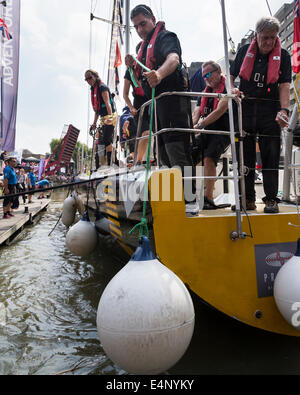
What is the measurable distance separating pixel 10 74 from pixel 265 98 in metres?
8.56

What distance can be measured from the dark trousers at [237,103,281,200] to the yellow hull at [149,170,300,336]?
0.56 meters

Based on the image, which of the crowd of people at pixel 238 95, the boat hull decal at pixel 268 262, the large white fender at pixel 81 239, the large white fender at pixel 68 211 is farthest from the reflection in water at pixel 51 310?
the crowd of people at pixel 238 95

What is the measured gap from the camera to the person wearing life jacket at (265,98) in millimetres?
2650

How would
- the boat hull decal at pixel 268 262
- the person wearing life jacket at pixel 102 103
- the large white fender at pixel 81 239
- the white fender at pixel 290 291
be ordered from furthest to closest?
the person wearing life jacket at pixel 102 103 < the large white fender at pixel 81 239 < the boat hull decal at pixel 268 262 < the white fender at pixel 290 291

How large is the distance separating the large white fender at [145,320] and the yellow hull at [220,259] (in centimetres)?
54

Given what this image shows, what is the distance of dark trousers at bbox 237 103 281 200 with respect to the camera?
2.66 meters

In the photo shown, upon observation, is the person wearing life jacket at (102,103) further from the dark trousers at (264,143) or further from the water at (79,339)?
the dark trousers at (264,143)

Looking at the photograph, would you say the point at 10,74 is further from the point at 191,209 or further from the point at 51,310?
the point at 191,209

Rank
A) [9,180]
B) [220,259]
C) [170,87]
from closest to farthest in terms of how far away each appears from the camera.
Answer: [220,259] → [170,87] → [9,180]

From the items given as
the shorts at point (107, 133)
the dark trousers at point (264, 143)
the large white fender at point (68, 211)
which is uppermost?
the shorts at point (107, 133)

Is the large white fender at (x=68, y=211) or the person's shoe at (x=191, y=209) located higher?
the large white fender at (x=68, y=211)

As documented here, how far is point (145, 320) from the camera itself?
1355mm

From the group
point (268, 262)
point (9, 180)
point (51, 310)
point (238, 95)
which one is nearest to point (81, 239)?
point (51, 310)
